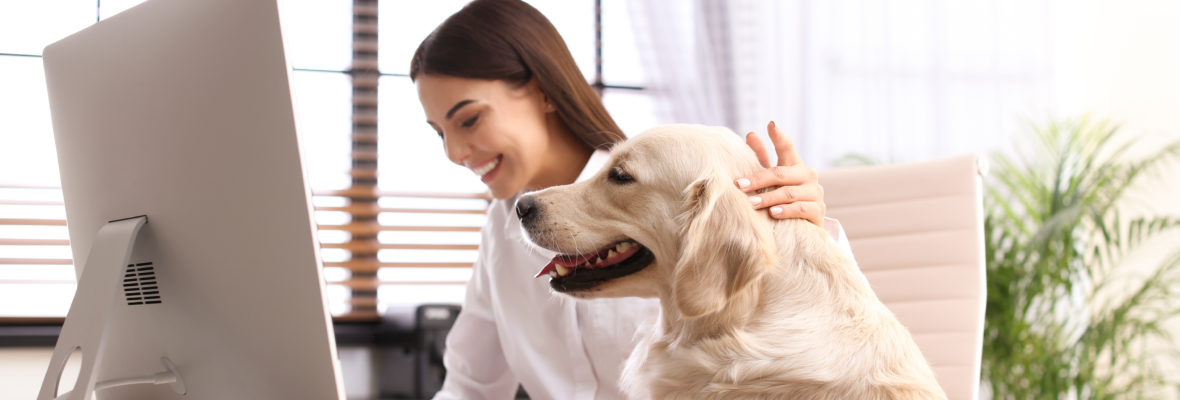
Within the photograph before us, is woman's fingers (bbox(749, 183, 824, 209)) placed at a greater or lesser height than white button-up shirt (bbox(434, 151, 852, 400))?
greater

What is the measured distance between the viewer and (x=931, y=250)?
1378 mm

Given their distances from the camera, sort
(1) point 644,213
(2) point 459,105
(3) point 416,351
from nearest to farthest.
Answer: (1) point 644,213
(2) point 459,105
(3) point 416,351

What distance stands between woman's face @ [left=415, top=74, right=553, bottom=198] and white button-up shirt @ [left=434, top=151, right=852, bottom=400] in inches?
3.8

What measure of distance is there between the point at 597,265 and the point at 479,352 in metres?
0.58

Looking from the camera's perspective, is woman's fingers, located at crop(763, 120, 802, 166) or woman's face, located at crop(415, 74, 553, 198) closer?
woman's fingers, located at crop(763, 120, 802, 166)

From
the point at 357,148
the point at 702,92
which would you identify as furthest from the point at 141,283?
the point at 702,92

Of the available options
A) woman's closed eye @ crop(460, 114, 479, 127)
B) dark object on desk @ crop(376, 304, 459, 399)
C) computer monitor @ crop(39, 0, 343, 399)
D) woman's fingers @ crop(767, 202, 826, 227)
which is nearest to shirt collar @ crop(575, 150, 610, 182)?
woman's closed eye @ crop(460, 114, 479, 127)

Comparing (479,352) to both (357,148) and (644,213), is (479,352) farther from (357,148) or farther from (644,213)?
(357,148)

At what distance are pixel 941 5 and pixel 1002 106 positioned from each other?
0.49 metres

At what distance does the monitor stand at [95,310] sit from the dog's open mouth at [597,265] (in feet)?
1.61

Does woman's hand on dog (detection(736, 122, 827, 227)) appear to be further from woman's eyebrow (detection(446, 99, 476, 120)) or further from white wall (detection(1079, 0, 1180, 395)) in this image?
white wall (detection(1079, 0, 1180, 395))

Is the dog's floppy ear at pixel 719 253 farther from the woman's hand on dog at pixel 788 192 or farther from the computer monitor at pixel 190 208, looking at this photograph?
the computer monitor at pixel 190 208

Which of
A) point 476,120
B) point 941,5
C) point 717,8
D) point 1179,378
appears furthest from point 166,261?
point 1179,378

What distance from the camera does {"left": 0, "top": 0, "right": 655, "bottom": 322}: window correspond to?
8.93 ft
